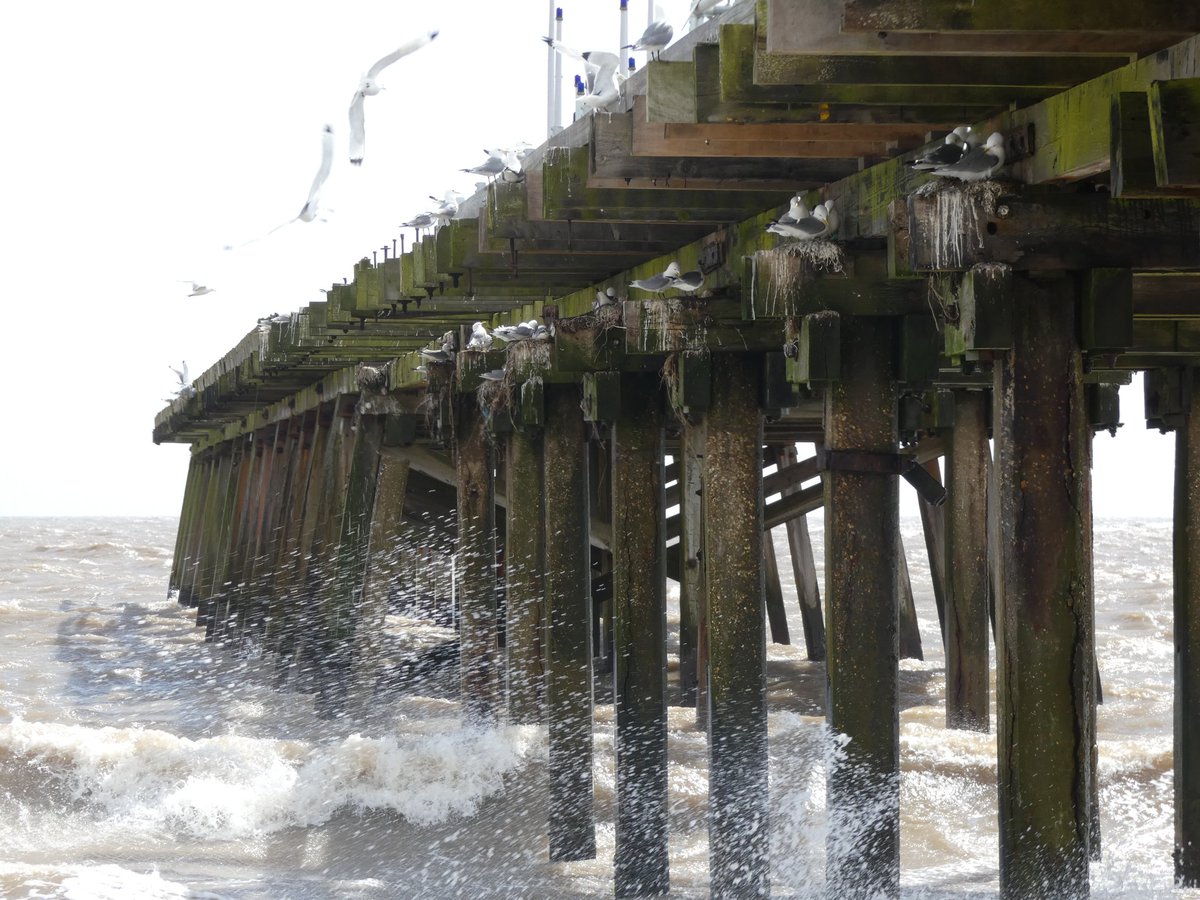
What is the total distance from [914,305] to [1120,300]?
1.19 metres

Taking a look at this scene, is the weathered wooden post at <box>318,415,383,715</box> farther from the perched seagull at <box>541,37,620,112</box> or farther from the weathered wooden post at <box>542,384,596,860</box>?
the perched seagull at <box>541,37,620,112</box>

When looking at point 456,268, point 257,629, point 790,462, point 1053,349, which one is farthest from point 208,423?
point 1053,349

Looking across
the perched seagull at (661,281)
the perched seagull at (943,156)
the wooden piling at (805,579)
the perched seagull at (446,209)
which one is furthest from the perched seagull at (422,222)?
the wooden piling at (805,579)

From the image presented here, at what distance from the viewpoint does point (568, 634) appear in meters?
7.54

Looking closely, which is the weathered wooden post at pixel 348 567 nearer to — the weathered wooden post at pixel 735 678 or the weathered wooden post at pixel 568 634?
the weathered wooden post at pixel 568 634

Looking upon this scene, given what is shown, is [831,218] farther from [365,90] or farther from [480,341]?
[480,341]

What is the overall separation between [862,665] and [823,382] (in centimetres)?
94

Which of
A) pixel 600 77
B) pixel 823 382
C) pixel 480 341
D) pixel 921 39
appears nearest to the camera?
pixel 921 39

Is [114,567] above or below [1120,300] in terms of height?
below

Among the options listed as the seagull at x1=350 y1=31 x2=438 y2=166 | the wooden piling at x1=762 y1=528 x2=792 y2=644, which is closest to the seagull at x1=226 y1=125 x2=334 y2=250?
the seagull at x1=350 y1=31 x2=438 y2=166

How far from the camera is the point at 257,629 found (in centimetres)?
1655

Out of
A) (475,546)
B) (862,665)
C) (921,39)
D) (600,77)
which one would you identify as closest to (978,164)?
(921,39)

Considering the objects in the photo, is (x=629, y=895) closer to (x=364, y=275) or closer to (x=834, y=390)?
(x=834, y=390)

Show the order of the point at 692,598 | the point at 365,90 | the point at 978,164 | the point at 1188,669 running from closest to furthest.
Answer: the point at 978,164 → the point at 1188,669 → the point at 365,90 → the point at 692,598
